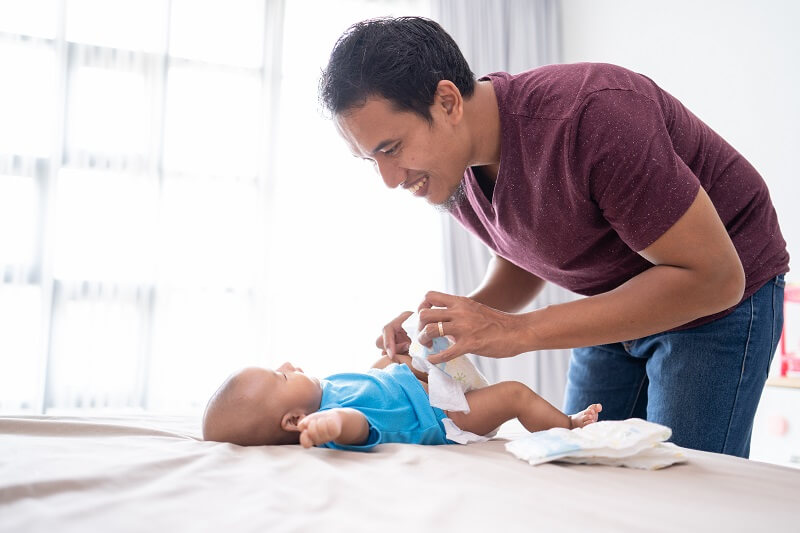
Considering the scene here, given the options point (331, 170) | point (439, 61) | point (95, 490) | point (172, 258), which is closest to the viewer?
point (95, 490)

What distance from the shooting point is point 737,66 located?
3.21m

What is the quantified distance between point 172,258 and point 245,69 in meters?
1.10

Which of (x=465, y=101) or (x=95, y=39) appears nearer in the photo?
(x=465, y=101)

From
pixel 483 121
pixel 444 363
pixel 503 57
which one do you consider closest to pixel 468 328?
pixel 444 363

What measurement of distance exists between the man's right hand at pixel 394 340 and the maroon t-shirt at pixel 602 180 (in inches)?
13.0

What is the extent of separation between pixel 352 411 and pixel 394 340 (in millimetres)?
380

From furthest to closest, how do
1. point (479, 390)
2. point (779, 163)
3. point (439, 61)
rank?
point (779, 163), point (479, 390), point (439, 61)

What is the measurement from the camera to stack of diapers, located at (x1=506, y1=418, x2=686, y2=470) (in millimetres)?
1172

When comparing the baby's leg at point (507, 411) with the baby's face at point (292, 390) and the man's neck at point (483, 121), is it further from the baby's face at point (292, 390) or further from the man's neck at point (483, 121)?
the man's neck at point (483, 121)

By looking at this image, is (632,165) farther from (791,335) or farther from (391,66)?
(791,335)

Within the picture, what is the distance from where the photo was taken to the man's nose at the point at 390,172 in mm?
1503

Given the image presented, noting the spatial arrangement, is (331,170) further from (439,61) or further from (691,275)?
(691,275)

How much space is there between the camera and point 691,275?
51.7 inches

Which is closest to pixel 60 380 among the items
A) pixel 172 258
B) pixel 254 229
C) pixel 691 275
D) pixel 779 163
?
pixel 172 258
